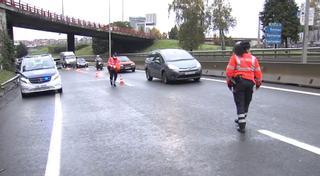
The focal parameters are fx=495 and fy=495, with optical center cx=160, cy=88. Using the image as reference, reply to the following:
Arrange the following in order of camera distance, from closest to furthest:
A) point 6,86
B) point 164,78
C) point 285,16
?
point 164,78
point 6,86
point 285,16

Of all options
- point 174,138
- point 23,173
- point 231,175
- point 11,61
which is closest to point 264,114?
point 174,138

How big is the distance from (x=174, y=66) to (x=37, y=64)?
233 inches

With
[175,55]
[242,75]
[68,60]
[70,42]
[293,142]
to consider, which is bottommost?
[68,60]

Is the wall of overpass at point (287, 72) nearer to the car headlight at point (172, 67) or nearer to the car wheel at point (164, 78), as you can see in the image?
the car headlight at point (172, 67)

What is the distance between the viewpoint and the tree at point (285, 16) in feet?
262

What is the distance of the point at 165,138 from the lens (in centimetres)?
855

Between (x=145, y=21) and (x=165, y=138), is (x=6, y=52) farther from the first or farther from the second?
(x=145, y=21)

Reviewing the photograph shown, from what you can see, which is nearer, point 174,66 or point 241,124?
point 241,124

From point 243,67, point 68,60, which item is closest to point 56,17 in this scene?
point 68,60

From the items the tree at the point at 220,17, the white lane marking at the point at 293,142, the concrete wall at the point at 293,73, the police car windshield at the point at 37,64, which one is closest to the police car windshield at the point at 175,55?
the concrete wall at the point at 293,73

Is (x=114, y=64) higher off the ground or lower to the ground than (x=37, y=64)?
lower

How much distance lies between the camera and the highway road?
6.50 m

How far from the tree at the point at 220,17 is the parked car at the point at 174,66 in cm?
5941

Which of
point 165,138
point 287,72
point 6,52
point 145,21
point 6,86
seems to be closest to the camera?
point 165,138
